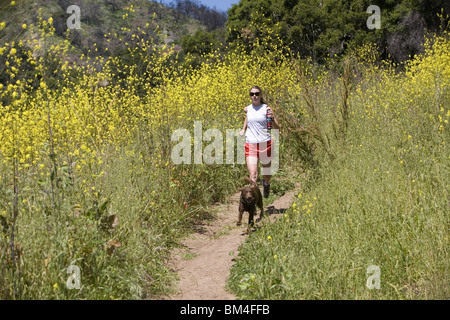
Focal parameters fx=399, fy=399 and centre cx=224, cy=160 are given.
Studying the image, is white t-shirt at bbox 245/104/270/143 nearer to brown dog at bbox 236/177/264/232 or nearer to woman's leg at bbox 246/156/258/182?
woman's leg at bbox 246/156/258/182

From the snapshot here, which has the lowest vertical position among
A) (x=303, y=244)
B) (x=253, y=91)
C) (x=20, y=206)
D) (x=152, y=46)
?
(x=303, y=244)

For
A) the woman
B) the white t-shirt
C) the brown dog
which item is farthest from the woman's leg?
the brown dog

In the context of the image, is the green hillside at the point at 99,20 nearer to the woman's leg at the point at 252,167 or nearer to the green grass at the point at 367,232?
the woman's leg at the point at 252,167

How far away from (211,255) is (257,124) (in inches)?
87.4

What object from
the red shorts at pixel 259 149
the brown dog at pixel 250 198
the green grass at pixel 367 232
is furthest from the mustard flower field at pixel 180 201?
the red shorts at pixel 259 149

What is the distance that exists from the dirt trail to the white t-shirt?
1196 mm

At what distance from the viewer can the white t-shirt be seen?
6.21 meters

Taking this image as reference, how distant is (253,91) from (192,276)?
3.02 meters

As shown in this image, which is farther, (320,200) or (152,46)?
(152,46)

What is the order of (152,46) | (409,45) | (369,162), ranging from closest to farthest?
1. (369,162)
2. (152,46)
3. (409,45)
